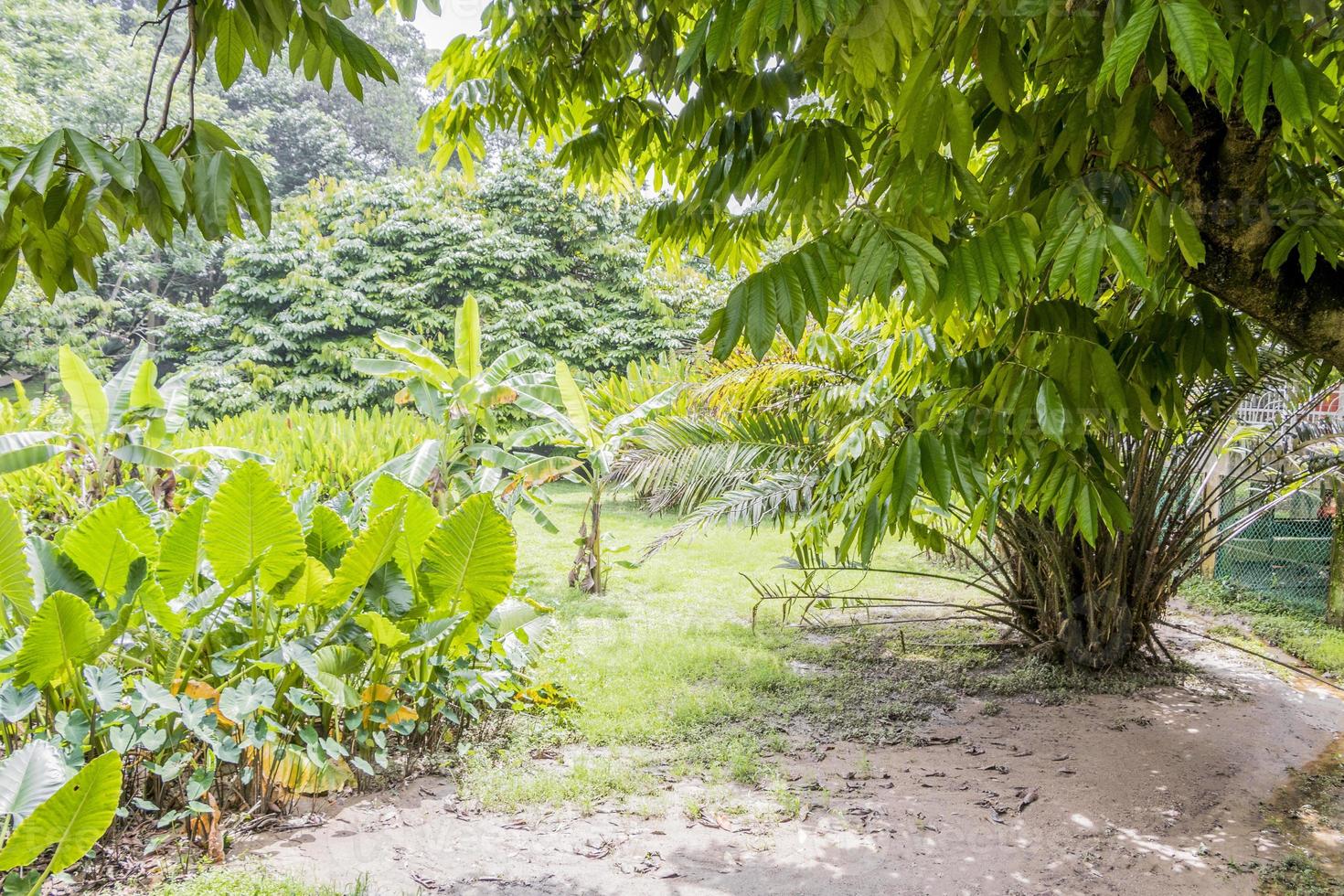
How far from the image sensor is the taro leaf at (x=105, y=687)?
2336 mm

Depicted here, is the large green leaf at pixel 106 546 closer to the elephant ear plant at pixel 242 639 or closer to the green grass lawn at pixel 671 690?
the elephant ear plant at pixel 242 639

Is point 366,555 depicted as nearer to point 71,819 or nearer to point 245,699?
point 245,699

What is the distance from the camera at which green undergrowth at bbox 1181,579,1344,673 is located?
16.8ft

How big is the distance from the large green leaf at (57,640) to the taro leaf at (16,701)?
5 cm

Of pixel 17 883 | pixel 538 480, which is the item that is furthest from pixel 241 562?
pixel 538 480

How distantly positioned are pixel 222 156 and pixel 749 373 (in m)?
4.25

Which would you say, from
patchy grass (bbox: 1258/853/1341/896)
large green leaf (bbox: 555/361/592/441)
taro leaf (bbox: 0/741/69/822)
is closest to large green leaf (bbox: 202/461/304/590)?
taro leaf (bbox: 0/741/69/822)

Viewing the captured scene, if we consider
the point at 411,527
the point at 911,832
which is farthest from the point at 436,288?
the point at 911,832

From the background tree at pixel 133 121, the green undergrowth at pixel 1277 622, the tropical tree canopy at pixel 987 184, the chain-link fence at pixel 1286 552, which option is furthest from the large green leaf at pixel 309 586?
the background tree at pixel 133 121

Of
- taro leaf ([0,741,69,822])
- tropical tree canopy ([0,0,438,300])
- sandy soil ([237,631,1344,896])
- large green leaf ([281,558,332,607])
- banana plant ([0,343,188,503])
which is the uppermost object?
tropical tree canopy ([0,0,438,300])

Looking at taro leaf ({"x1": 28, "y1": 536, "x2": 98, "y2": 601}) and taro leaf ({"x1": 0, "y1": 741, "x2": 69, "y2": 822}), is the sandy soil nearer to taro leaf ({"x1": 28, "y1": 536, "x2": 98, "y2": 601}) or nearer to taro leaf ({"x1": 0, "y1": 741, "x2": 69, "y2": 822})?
taro leaf ({"x1": 0, "y1": 741, "x2": 69, "y2": 822})

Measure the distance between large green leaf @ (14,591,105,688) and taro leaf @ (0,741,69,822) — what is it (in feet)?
1.25

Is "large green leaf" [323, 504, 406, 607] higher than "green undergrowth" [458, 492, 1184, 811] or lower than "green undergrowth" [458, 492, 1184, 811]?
higher

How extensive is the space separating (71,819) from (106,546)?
3.65 ft
